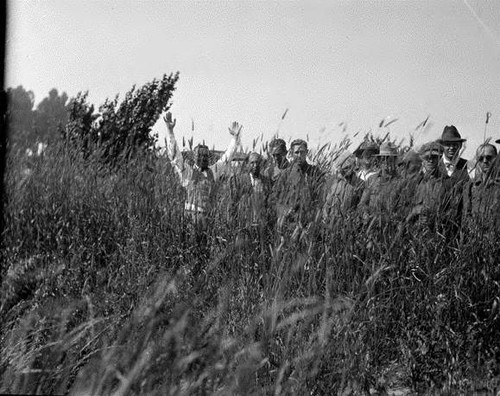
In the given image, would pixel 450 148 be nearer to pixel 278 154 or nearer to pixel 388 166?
pixel 388 166

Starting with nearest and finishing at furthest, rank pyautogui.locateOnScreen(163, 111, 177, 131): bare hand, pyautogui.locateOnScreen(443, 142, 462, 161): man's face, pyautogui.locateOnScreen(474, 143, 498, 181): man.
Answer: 1. pyautogui.locateOnScreen(474, 143, 498, 181): man
2. pyautogui.locateOnScreen(443, 142, 462, 161): man's face
3. pyautogui.locateOnScreen(163, 111, 177, 131): bare hand

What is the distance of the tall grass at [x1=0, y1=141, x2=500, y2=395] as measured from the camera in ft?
11.5

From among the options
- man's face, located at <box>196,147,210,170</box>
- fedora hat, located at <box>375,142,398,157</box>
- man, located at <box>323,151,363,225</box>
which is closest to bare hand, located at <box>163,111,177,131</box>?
man's face, located at <box>196,147,210,170</box>

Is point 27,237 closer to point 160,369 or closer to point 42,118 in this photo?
point 160,369

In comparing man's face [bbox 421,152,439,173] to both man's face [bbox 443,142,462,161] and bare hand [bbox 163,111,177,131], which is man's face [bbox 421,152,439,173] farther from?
bare hand [bbox 163,111,177,131]

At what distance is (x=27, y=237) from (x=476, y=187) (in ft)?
10.0

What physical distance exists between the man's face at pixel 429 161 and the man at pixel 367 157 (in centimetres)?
33

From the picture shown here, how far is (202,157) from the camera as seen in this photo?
227 inches

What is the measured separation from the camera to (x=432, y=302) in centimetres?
418

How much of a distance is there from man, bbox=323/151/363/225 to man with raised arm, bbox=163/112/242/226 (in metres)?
0.84

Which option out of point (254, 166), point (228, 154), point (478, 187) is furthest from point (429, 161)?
point (228, 154)

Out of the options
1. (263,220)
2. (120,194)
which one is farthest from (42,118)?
(263,220)

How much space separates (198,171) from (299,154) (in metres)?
0.84

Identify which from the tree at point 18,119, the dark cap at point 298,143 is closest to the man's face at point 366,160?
the dark cap at point 298,143
